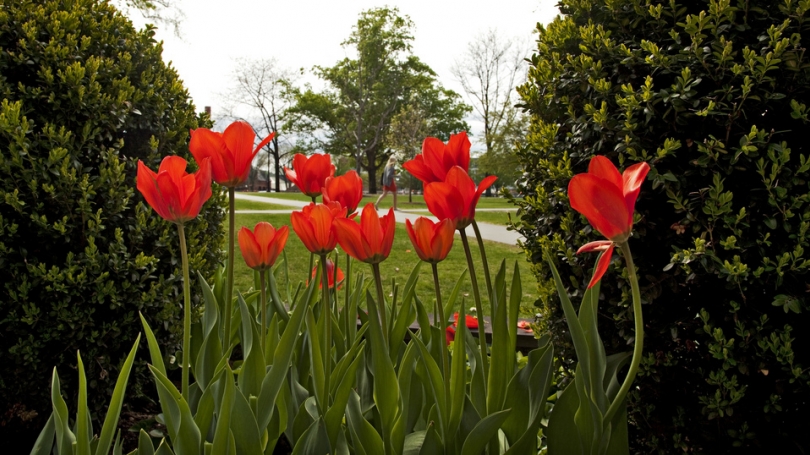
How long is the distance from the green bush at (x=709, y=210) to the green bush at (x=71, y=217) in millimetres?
1734

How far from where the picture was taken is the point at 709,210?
4.85 ft

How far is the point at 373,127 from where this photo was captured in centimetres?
4006

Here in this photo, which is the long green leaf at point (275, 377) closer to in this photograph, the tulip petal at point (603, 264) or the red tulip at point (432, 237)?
the red tulip at point (432, 237)

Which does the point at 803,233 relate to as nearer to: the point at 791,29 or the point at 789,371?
the point at 789,371

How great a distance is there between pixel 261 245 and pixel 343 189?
29cm

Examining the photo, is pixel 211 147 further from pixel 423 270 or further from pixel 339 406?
pixel 423 270

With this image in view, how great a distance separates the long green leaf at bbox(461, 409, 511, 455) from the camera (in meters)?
1.08

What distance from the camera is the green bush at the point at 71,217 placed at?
6.51ft

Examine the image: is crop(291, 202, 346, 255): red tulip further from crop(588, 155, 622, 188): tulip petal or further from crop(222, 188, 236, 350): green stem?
crop(588, 155, 622, 188): tulip petal

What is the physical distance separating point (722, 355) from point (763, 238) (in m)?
0.35

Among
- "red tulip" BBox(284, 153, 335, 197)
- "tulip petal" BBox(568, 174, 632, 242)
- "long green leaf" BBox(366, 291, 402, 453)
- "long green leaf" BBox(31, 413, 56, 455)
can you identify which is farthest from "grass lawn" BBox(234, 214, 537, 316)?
"tulip petal" BBox(568, 174, 632, 242)

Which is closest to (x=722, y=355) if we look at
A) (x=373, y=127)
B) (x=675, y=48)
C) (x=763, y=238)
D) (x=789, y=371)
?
(x=789, y=371)

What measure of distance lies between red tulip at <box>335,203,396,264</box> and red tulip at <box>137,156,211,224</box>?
1.05ft

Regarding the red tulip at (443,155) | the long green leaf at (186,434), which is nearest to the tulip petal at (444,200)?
the red tulip at (443,155)
